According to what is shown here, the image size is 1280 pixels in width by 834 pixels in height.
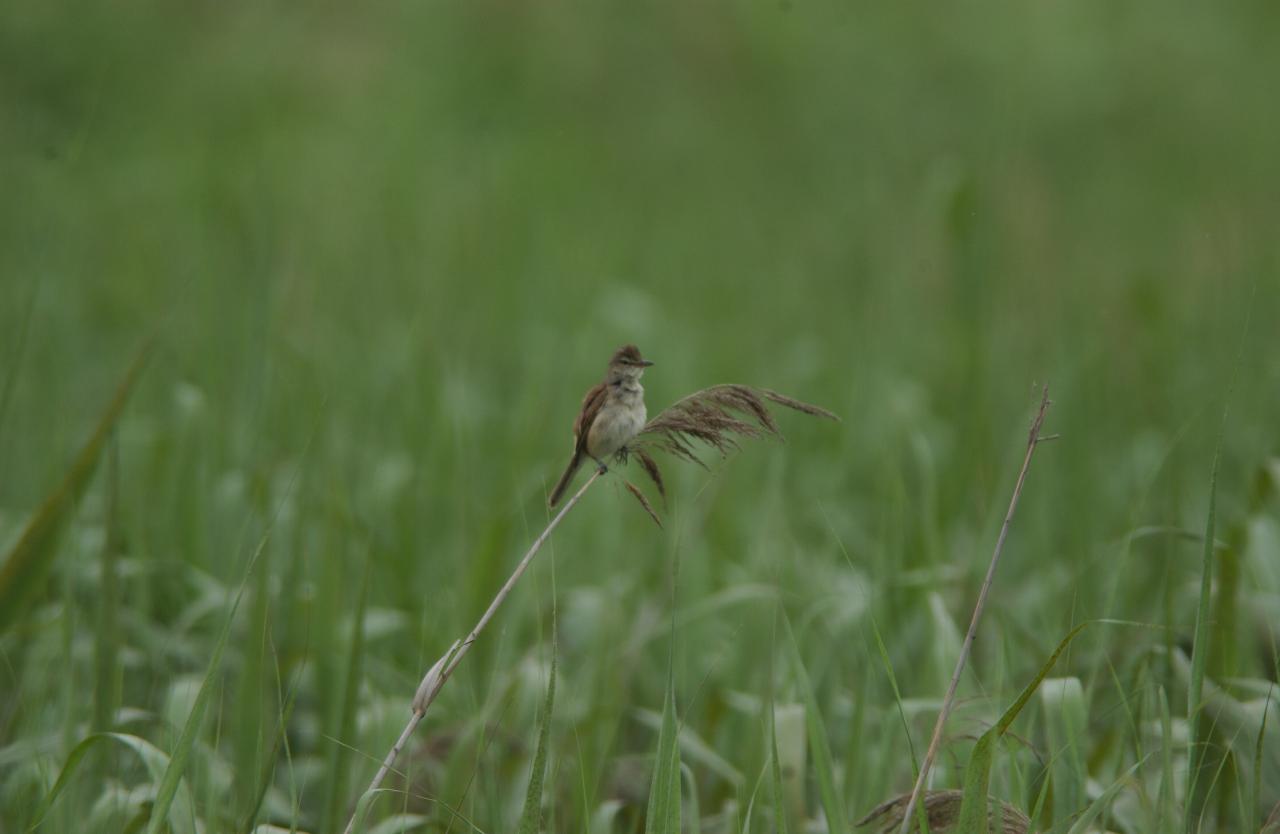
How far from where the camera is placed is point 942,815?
1.86m

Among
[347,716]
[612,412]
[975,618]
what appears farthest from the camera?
[347,716]

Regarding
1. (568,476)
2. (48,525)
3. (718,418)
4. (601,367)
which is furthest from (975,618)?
(601,367)

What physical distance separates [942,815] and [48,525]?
5.74 ft

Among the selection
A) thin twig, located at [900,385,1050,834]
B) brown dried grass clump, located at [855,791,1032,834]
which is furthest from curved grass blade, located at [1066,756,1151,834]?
thin twig, located at [900,385,1050,834]

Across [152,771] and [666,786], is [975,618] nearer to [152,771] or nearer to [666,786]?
[666,786]

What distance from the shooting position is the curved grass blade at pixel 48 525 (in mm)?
2289

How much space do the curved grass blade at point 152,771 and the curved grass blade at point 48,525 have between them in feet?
1.52

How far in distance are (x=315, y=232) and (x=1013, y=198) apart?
4.14 meters

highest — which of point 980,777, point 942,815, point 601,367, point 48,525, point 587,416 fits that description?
point 601,367

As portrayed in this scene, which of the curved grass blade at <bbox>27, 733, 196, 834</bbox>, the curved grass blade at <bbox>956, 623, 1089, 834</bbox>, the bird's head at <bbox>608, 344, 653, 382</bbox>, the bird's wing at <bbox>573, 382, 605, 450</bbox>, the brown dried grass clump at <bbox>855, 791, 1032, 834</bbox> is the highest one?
the bird's head at <bbox>608, 344, 653, 382</bbox>

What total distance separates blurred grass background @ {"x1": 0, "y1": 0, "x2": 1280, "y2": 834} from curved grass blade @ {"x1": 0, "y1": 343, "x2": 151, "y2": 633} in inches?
3.2

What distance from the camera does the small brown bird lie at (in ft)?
6.11

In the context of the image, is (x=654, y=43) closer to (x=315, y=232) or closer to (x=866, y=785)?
(x=315, y=232)

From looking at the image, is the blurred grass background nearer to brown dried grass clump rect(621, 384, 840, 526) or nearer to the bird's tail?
the bird's tail
